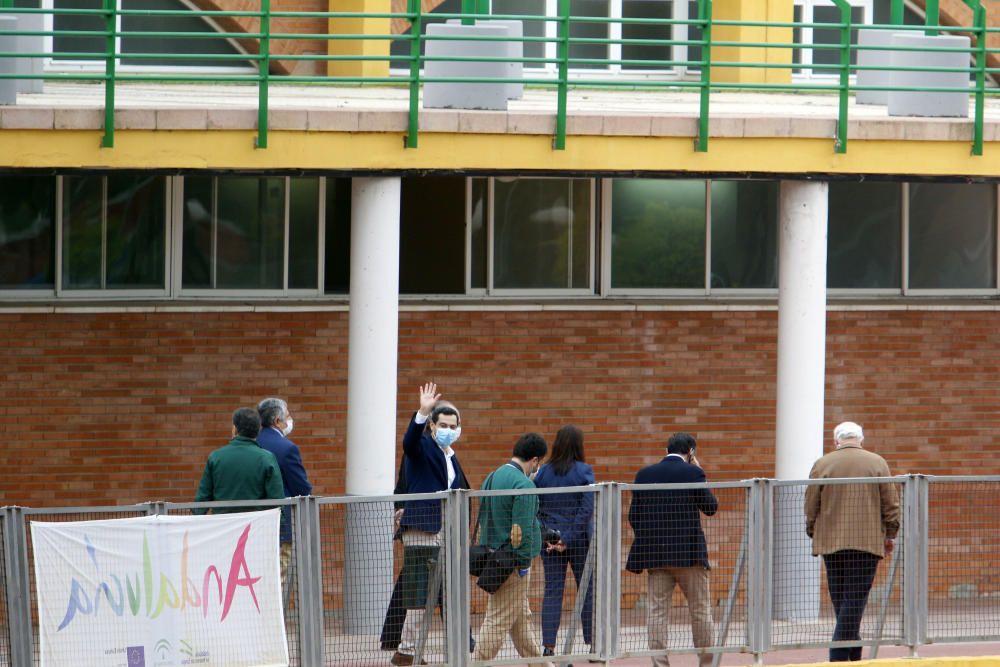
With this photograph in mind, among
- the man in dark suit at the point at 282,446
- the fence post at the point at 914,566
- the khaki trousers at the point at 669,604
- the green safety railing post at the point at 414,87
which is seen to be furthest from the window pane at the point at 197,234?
the fence post at the point at 914,566

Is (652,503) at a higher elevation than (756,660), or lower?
higher

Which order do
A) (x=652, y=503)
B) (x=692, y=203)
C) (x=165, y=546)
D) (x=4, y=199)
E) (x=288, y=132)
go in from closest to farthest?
(x=165, y=546), (x=652, y=503), (x=288, y=132), (x=4, y=199), (x=692, y=203)

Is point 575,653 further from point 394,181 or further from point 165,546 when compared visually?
point 394,181

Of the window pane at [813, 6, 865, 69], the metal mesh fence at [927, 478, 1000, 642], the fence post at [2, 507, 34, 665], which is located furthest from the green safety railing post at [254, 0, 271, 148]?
the window pane at [813, 6, 865, 69]

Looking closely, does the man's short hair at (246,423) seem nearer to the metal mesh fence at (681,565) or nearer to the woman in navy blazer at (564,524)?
the woman in navy blazer at (564,524)

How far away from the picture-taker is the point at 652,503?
33.5 feet

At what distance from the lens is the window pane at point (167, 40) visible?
1439 centimetres

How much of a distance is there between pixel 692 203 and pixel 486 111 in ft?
10.4

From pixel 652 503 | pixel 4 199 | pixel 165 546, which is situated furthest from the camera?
pixel 4 199

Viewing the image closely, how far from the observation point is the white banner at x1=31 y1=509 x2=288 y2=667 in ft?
29.8

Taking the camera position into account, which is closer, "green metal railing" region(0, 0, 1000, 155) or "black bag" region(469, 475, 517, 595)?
"black bag" region(469, 475, 517, 595)

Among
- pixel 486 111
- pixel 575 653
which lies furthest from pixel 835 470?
pixel 486 111

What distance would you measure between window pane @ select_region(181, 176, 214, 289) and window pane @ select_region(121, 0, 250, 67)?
1456mm

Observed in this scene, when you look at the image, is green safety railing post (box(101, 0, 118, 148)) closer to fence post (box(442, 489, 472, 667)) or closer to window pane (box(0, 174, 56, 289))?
window pane (box(0, 174, 56, 289))
